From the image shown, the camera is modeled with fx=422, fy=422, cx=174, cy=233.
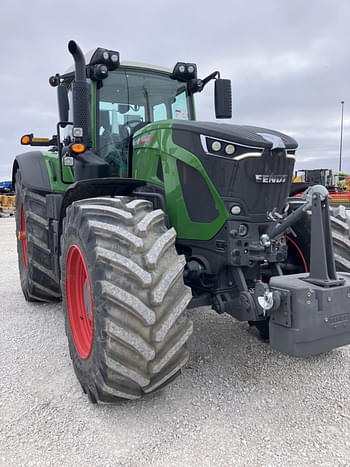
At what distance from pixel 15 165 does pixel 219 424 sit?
4103mm

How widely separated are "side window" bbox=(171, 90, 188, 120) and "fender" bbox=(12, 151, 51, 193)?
155 cm

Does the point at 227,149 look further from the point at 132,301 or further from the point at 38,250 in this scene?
the point at 38,250

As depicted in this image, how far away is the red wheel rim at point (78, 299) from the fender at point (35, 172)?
1.60 meters

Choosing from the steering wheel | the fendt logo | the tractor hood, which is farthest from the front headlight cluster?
the steering wheel

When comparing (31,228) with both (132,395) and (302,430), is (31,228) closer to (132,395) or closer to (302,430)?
(132,395)

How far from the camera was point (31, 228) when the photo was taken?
4.61 metres

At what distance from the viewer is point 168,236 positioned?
2.53 meters

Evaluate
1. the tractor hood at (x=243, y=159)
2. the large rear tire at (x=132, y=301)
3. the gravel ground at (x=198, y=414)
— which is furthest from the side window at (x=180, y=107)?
the gravel ground at (x=198, y=414)

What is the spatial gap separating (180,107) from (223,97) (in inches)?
20.7

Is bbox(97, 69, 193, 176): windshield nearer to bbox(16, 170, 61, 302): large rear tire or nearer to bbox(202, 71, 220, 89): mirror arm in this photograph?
bbox(202, 71, 220, 89): mirror arm

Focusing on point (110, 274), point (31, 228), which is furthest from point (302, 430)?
point (31, 228)

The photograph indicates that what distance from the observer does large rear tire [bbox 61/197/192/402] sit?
2324 millimetres

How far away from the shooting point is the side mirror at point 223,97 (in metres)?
3.90

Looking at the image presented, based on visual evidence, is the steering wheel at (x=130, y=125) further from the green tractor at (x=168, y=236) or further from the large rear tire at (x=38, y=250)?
the large rear tire at (x=38, y=250)
